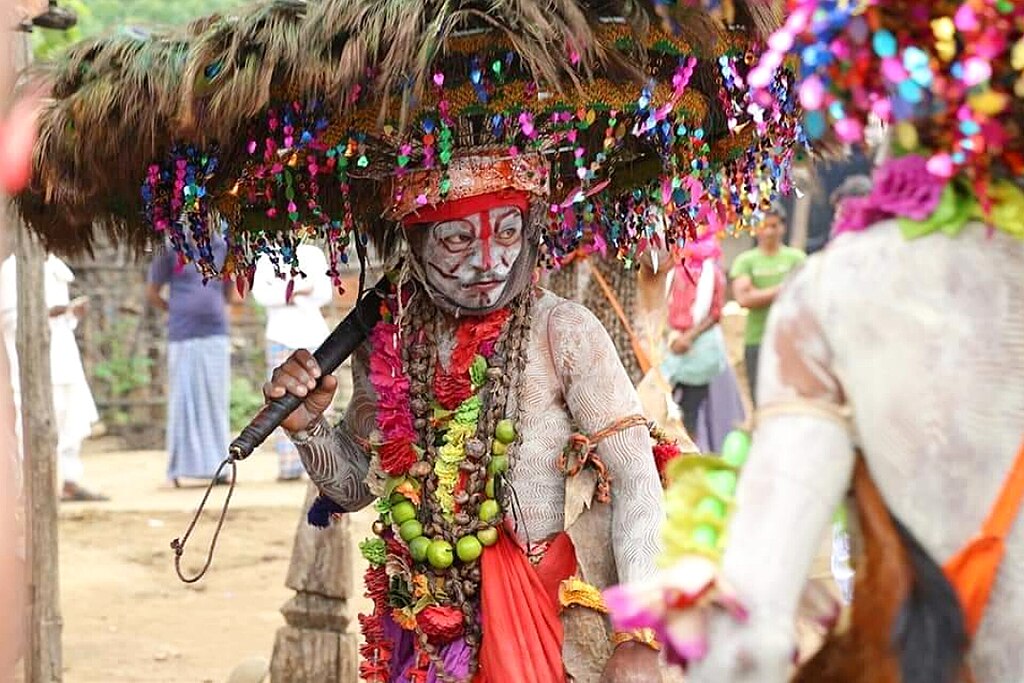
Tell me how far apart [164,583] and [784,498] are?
7.72 metres

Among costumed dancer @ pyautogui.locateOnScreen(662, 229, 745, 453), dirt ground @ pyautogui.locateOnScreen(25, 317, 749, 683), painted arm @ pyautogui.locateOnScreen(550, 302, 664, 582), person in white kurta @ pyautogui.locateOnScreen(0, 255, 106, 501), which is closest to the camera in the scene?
painted arm @ pyautogui.locateOnScreen(550, 302, 664, 582)

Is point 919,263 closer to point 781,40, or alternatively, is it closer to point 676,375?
point 781,40

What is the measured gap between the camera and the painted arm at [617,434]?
12.0ft

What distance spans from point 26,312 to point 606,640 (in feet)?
9.89

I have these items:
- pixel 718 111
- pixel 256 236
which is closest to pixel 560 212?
pixel 718 111

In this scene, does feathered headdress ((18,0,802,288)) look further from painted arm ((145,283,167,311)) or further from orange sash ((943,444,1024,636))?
painted arm ((145,283,167,311))

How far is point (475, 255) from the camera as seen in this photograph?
3.81 meters

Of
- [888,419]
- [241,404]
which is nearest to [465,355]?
[888,419]

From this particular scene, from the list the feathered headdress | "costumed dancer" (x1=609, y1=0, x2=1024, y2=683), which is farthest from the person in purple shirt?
"costumed dancer" (x1=609, y1=0, x2=1024, y2=683)

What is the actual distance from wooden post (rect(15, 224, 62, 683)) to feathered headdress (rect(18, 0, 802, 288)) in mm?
1701

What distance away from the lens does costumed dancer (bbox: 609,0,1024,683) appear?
2.06 meters

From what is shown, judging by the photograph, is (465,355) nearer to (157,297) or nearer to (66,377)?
(66,377)

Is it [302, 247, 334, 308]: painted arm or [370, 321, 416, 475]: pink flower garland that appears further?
[302, 247, 334, 308]: painted arm

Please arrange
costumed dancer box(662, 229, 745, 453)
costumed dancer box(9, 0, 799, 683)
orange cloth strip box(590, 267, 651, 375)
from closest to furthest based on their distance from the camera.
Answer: costumed dancer box(9, 0, 799, 683)
orange cloth strip box(590, 267, 651, 375)
costumed dancer box(662, 229, 745, 453)
